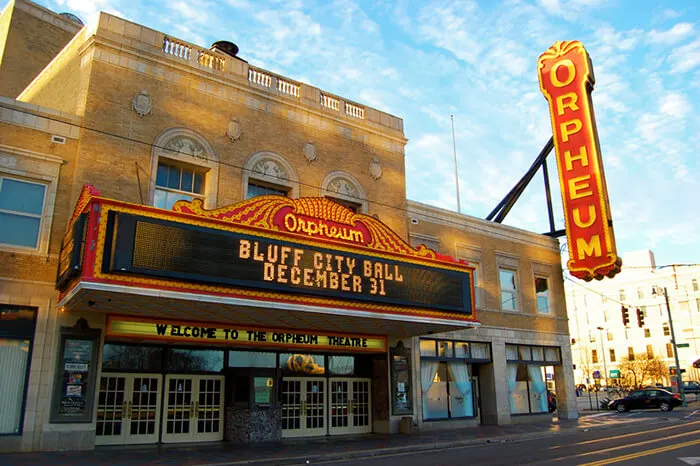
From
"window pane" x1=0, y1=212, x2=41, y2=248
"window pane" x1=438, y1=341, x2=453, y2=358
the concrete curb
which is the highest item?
"window pane" x1=0, y1=212, x2=41, y2=248

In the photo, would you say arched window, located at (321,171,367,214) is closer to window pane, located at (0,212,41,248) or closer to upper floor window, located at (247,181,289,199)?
upper floor window, located at (247,181,289,199)

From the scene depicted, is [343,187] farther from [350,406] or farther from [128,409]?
[128,409]

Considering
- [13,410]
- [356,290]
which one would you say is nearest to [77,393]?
[13,410]

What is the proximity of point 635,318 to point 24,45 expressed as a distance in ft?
263

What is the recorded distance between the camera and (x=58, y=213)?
16062 millimetres

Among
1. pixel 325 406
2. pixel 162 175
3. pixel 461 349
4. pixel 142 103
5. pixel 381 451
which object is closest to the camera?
pixel 381 451

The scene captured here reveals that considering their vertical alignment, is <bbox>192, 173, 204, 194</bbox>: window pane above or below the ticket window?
above

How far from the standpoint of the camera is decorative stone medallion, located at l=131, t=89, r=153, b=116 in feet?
58.4

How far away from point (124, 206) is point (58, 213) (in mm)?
3795

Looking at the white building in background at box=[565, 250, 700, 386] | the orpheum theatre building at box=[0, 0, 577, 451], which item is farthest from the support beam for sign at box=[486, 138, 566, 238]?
the white building in background at box=[565, 250, 700, 386]

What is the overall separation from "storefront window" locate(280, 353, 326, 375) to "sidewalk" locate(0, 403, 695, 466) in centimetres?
239

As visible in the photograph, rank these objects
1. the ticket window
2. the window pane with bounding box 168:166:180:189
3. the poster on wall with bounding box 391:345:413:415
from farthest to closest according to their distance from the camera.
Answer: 1. the poster on wall with bounding box 391:345:413:415
2. the ticket window
3. the window pane with bounding box 168:166:180:189

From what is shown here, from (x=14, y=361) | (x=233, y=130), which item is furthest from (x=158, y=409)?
(x=233, y=130)

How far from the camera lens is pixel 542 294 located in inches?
1171
